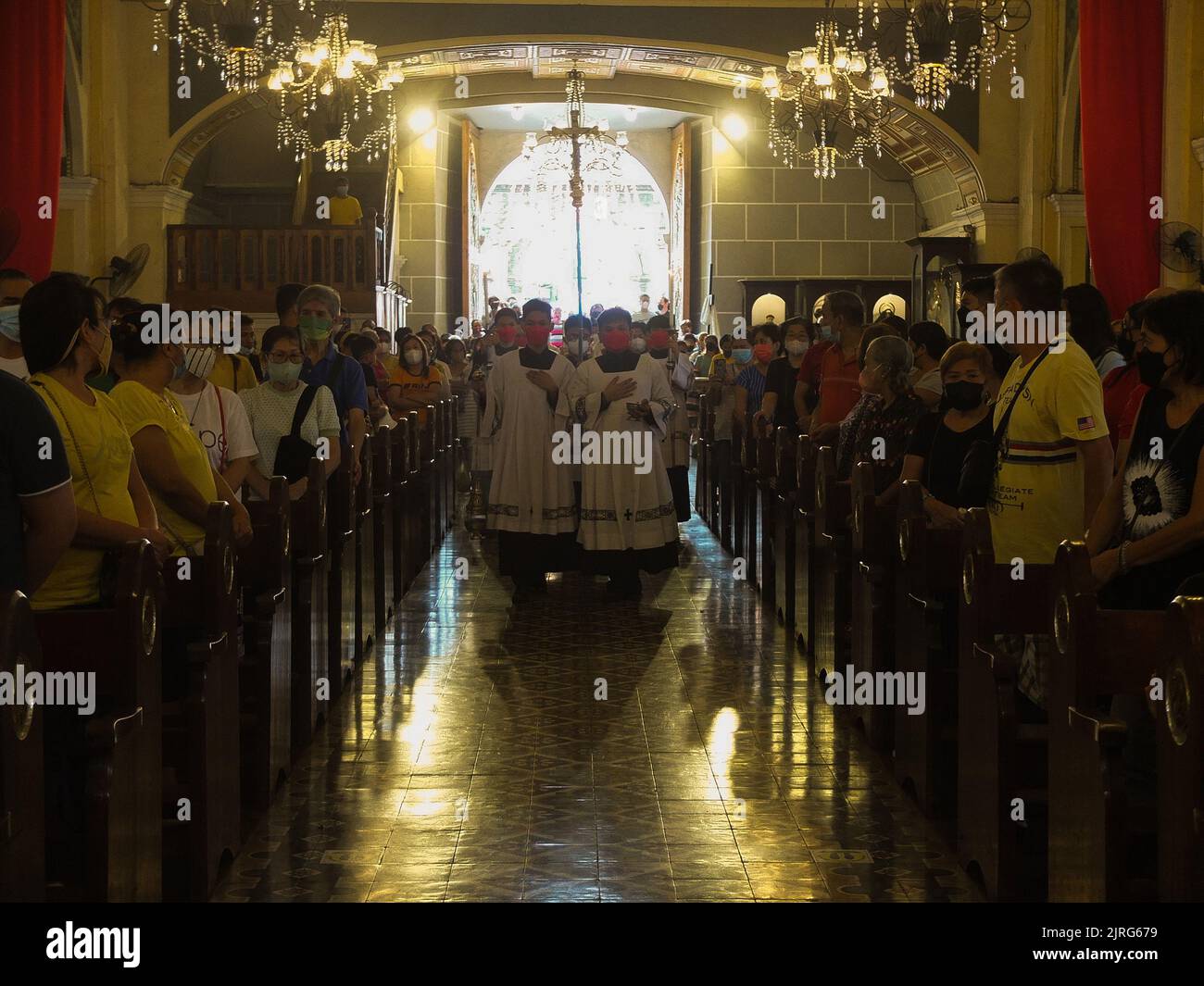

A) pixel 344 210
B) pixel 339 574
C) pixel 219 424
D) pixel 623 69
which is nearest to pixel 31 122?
pixel 339 574

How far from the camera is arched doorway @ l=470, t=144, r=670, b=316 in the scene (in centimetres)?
2772

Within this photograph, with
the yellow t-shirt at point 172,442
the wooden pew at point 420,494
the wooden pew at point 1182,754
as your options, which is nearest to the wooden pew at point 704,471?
the wooden pew at point 420,494

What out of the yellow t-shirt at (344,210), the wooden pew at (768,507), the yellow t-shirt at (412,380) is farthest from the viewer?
the yellow t-shirt at (344,210)

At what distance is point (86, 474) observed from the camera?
3938 mm

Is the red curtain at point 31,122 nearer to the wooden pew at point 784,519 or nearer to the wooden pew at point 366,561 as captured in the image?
the wooden pew at point 366,561

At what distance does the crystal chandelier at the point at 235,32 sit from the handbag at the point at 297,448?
413 centimetres

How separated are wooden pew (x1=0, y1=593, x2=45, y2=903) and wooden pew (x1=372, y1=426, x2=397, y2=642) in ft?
16.7

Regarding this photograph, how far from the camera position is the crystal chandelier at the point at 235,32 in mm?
10070

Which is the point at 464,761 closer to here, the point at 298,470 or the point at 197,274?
the point at 298,470

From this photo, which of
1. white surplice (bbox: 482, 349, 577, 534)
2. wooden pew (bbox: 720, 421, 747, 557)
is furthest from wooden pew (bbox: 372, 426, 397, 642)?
wooden pew (bbox: 720, 421, 747, 557)

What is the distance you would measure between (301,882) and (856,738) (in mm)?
2483

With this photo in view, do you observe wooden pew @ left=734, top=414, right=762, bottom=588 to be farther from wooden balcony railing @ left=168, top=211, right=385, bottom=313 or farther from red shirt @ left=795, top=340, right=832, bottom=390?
wooden balcony railing @ left=168, top=211, right=385, bottom=313

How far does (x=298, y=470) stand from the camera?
6.88m
